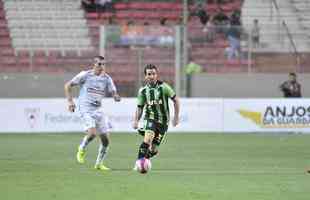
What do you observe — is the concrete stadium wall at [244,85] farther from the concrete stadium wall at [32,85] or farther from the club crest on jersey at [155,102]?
the club crest on jersey at [155,102]

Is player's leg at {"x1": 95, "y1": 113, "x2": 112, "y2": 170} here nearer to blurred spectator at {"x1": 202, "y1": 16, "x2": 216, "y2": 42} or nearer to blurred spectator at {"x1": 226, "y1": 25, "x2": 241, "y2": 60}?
blurred spectator at {"x1": 202, "y1": 16, "x2": 216, "y2": 42}

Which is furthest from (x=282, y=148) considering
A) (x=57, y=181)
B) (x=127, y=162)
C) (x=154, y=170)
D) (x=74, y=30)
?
(x=74, y=30)

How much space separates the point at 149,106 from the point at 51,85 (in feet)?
62.8

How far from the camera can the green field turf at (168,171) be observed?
1395cm

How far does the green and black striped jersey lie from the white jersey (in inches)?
91.9

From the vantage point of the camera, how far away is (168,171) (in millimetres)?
18219

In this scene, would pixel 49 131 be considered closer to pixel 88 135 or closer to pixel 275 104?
pixel 275 104

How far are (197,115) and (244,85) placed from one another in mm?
5046

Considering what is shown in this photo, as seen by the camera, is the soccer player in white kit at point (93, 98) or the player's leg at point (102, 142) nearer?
the player's leg at point (102, 142)

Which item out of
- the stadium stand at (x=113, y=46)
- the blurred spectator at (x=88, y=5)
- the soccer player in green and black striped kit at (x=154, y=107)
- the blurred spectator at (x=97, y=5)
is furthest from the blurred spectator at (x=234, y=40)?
the soccer player in green and black striped kit at (x=154, y=107)

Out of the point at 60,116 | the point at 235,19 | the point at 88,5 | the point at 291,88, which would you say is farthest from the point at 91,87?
the point at 88,5

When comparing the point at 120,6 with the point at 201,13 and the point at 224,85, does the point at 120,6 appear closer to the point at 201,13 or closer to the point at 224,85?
the point at 201,13

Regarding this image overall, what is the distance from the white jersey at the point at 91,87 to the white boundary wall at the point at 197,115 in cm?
1204

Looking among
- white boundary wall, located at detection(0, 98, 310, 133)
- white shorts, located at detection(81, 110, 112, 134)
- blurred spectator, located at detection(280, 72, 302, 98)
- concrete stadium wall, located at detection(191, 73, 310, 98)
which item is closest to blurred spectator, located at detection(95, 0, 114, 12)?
concrete stadium wall, located at detection(191, 73, 310, 98)
